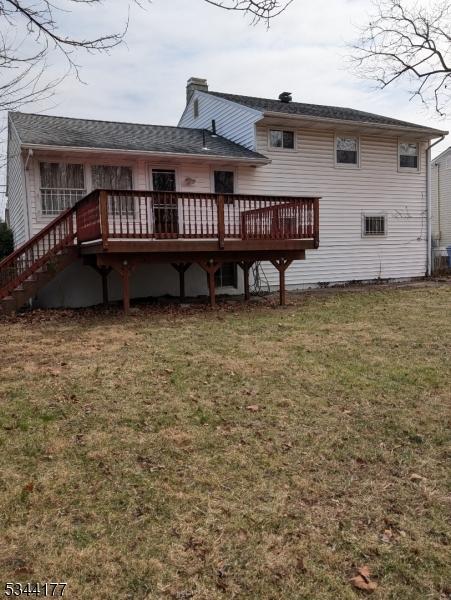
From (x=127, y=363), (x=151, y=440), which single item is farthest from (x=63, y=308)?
(x=151, y=440)

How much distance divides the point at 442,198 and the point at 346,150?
14.7 metres

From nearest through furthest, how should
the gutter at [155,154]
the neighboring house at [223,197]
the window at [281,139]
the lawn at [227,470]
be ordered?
1. the lawn at [227,470]
2. the neighboring house at [223,197]
3. the gutter at [155,154]
4. the window at [281,139]

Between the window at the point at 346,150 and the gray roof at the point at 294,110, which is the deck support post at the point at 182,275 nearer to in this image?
the gray roof at the point at 294,110

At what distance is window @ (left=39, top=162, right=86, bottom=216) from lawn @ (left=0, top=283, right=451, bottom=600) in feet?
16.8

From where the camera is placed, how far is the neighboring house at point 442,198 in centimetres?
2641

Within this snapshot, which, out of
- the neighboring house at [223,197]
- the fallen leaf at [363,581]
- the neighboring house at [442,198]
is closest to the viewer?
the fallen leaf at [363,581]

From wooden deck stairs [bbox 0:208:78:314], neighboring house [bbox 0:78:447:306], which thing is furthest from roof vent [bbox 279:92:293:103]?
wooden deck stairs [bbox 0:208:78:314]

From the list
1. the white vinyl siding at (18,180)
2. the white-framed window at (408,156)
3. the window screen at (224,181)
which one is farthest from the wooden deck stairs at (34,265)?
the white-framed window at (408,156)

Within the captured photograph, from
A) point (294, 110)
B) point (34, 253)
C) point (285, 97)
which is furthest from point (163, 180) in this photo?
point (285, 97)

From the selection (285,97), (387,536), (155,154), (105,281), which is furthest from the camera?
(285,97)

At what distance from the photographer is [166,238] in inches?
363

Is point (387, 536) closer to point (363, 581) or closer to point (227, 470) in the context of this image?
point (363, 581)

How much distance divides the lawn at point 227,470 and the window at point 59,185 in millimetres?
5107

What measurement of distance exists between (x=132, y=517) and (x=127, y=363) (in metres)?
3.23
